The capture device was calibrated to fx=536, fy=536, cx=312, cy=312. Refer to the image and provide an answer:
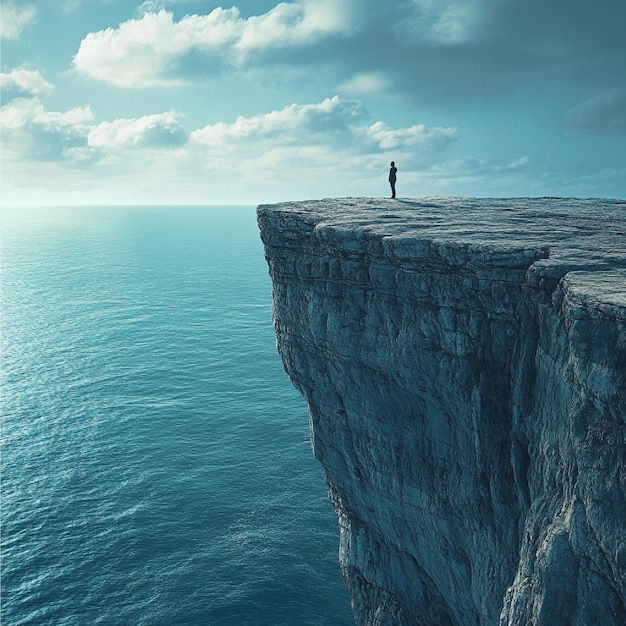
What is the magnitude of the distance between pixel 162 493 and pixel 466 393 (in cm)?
6046

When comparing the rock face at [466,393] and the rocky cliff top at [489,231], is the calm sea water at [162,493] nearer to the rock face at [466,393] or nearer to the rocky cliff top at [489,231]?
the rock face at [466,393]

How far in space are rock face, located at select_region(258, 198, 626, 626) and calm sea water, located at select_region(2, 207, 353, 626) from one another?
17.9 meters

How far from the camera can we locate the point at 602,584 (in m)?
20.6

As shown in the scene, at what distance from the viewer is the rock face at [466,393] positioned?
20.7 m

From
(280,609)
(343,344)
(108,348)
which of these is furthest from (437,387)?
(108,348)

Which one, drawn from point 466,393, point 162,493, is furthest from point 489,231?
point 162,493

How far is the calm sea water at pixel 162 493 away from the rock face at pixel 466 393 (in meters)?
17.9

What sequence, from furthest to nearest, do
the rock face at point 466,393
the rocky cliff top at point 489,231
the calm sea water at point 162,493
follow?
the calm sea water at point 162,493, the rocky cliff top at point 489,231, the rock face at point 466,393

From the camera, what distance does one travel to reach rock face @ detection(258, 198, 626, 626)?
20719 mm

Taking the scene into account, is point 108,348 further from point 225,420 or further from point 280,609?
point 280,609

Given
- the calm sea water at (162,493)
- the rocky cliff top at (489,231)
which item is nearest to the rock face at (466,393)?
the rocky cliff top at (489,231)

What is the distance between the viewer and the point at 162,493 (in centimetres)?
7819

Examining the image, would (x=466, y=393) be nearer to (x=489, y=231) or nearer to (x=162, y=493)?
(x=489, y=231)

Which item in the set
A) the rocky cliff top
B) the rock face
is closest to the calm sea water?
the rock face
